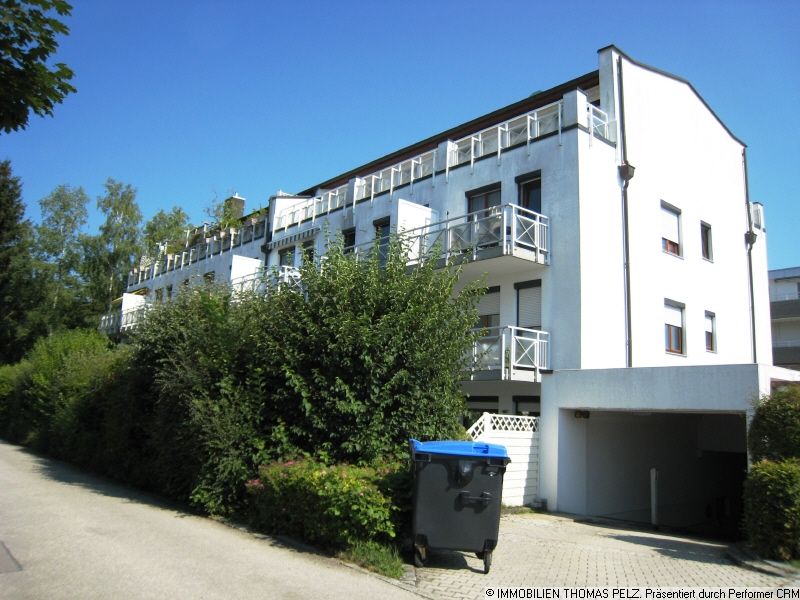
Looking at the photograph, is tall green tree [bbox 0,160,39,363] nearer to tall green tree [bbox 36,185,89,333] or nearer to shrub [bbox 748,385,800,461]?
tall green tree [bbox 36,185,89,333]

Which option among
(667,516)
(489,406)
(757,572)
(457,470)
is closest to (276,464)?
(457,470)

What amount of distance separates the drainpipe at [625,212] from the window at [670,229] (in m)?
2.14

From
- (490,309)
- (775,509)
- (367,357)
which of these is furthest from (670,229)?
(367,357)

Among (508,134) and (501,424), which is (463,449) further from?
(508,134)

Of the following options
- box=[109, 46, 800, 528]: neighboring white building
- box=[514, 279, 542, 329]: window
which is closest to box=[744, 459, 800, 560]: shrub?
box=[109, 46, 800, 528]: neighboring white building

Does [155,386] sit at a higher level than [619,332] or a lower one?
lower

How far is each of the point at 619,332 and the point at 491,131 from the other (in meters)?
6.86

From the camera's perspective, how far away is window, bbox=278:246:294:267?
25.7 metres

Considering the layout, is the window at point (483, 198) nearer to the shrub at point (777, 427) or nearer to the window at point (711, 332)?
the window at point (711, 332)

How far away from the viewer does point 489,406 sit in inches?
675

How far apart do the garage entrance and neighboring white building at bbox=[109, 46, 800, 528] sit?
2.0 inches

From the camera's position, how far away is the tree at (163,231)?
4250cm

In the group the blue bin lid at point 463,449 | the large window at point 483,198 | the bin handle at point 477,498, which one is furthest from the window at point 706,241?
the bin handle at point 477,498

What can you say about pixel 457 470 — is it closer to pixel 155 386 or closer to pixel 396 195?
pixel 155 386
